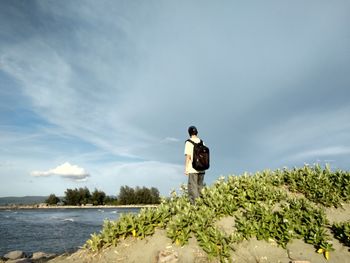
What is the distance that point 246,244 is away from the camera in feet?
26.9

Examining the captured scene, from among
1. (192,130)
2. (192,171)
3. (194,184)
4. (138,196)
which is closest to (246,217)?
(194,184)

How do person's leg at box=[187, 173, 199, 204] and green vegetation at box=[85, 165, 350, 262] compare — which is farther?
person's leg at box=[187, 173, 199, 204]

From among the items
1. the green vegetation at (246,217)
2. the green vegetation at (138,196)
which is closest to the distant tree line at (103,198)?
the green vegetation at (138,196)

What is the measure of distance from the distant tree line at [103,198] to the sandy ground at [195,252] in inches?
Result: 5303

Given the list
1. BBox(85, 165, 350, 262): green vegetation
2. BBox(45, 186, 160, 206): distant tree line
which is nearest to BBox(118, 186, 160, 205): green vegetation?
BBox(45, 186, 160, 206): distant tree line

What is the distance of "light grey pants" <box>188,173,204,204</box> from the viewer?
10.1 meters

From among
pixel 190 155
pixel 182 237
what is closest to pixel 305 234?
pixel 182 237

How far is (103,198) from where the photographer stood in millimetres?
154875

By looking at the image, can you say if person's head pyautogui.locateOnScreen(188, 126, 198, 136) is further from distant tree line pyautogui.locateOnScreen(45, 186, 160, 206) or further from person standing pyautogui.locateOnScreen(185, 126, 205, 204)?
distant tree line pyautogui.locateOnScreen(45, 186, 160, 206)

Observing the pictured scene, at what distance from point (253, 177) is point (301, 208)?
2.69m

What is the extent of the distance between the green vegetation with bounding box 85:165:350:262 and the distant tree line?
133m

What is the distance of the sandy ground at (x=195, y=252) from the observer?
25.1 feet

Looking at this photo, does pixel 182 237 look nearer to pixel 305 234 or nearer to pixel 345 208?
pixel 305 234

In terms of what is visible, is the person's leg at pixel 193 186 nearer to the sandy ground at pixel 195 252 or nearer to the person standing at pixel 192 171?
the person standing at pixel 192 171
